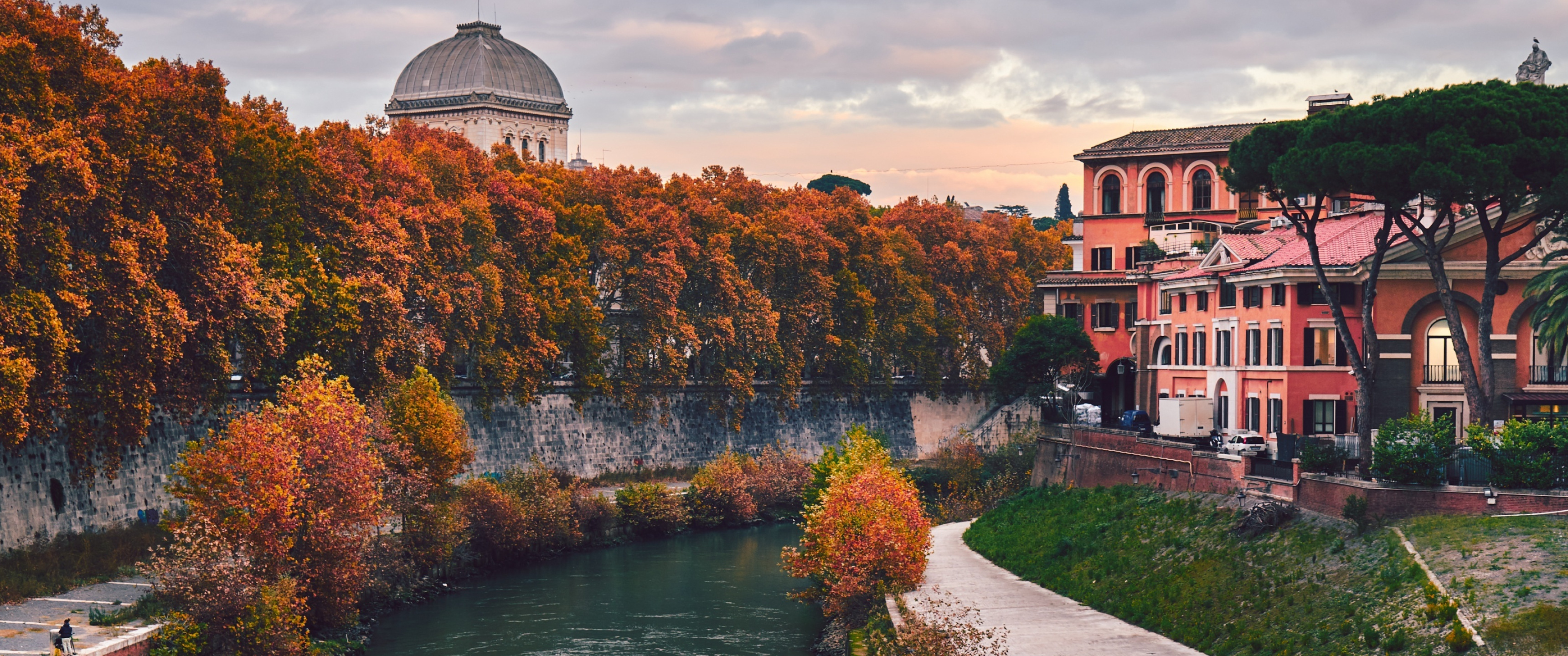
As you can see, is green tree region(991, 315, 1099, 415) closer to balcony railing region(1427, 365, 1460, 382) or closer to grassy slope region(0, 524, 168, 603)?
balcony railing region(1427, 365, 1460, 382)

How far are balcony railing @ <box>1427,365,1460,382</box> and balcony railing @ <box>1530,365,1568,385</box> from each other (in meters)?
2.19

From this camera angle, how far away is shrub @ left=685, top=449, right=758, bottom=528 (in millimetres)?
68188

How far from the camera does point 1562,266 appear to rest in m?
45.0

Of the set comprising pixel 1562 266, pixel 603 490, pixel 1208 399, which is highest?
pixel 1562 266

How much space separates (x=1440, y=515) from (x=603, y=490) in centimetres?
4302

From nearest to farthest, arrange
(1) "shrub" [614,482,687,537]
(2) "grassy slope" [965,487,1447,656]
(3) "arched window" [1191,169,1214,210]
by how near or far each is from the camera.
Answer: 1. (2) "grassy slope" [965,487,1447,656]
2. (1) "shrub" [614,482,687,537]
3. (3) "arched window" [1191,169,1214,210]

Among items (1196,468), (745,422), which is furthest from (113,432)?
(745,422)

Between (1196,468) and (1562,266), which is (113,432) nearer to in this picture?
(1196,468)

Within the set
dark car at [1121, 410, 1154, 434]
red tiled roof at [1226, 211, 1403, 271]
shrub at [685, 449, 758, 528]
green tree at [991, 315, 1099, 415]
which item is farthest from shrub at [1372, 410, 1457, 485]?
green tree at [991, 315, 1099, 415]

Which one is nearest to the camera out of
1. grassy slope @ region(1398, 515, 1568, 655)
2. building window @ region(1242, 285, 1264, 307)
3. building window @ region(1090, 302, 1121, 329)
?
grassy slope @ region(1398, 515, 1568, 655)

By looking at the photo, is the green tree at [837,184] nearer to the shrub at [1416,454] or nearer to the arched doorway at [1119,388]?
the arched doorway at [1119,388]

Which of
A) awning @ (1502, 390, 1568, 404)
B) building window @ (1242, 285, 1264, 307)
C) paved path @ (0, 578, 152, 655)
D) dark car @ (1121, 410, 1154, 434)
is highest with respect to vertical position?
building window @ (1242, 285, 1264, 307)

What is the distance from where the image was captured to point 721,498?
68375mm

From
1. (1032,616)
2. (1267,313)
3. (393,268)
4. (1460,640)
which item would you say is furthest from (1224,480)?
(393,268)
